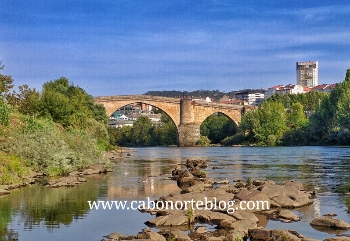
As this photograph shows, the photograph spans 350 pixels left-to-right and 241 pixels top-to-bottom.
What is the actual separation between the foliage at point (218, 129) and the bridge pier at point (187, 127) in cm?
768

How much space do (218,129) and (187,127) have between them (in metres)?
9.22

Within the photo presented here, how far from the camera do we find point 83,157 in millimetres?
25344

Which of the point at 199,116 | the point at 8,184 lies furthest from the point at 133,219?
the point at 199,116

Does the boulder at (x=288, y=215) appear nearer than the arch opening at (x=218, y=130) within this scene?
Yes

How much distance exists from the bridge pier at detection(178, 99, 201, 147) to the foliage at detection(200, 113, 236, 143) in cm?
768

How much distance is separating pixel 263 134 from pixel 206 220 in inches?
2338

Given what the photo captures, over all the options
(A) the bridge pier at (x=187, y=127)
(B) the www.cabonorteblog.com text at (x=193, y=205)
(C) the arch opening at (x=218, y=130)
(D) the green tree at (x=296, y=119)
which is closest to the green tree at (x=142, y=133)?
(C) the arch opening at (x=218, y=130)

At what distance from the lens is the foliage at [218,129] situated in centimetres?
8369

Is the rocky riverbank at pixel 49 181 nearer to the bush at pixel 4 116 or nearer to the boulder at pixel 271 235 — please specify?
the bush at pixel 4 116

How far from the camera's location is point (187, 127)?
77.1 meters

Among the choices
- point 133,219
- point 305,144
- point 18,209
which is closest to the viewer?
point 133,219

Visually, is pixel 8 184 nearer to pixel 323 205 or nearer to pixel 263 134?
pixel 323 205

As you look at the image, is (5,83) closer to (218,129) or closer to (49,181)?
(49,181)

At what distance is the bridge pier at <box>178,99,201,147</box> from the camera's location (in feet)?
252
